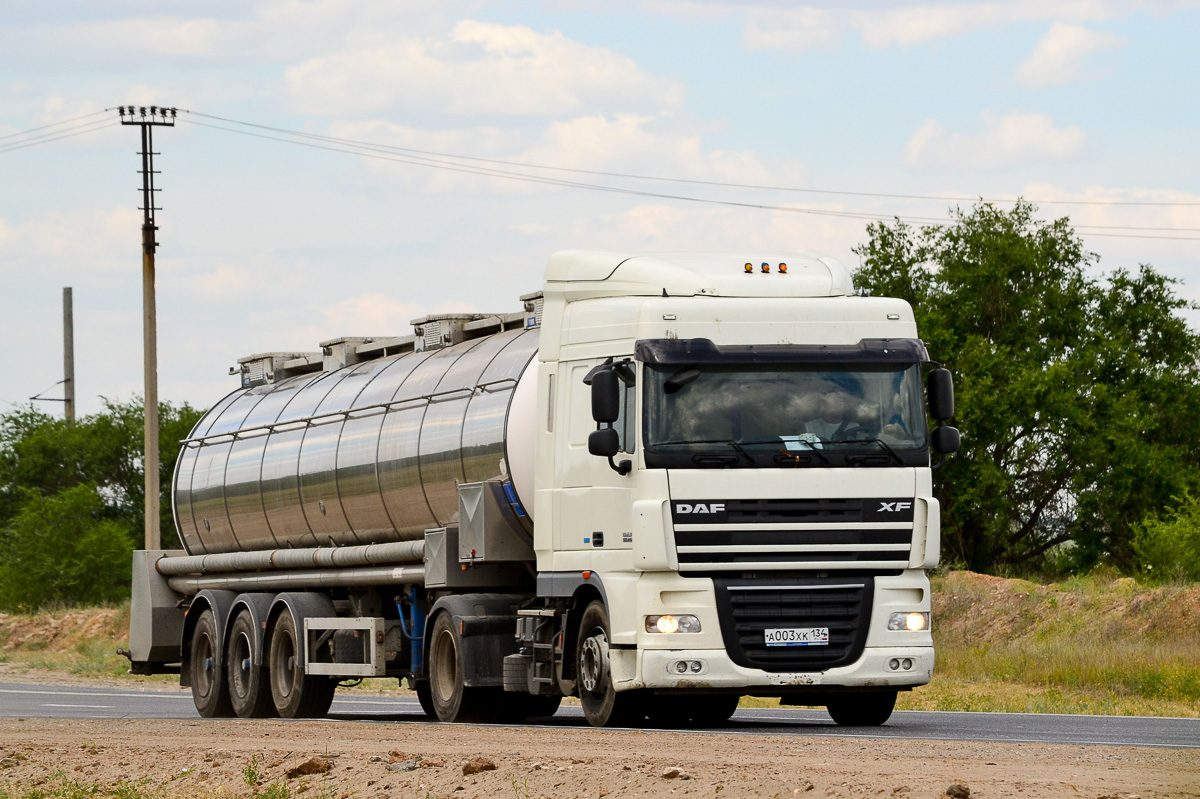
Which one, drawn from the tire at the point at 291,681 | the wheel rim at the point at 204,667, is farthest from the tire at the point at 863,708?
the wheel rim at the point at 204,667

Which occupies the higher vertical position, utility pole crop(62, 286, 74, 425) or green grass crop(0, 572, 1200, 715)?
utility pole crop(62, 286, 74, 425)

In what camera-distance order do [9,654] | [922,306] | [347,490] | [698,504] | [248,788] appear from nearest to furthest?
[248,788], [698,504], [347,490], [9,654], [922,306]

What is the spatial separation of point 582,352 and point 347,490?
520cm

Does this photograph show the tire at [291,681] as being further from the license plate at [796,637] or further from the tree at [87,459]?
the tree at [87,459]

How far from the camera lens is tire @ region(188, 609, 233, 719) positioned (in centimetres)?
2259

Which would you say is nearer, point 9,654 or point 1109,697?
point 1109,697

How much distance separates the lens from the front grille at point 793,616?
15305mm

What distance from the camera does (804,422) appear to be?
15.4 m

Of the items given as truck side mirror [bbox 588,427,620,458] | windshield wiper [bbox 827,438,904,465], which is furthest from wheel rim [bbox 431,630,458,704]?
windshield wiper [bbox 827,438,904,465]

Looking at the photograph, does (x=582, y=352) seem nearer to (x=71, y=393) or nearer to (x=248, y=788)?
(x=248, y=788)

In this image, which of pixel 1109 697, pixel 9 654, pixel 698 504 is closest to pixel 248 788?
pixel 698 504

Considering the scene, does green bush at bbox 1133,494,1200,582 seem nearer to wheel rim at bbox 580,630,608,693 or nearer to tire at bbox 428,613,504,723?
tire at bbox 428,613,504,723

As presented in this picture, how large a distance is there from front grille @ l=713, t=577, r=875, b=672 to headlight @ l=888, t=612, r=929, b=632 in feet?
0.74

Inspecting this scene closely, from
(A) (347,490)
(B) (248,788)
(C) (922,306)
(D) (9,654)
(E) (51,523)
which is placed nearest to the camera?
(B) (248,788)
